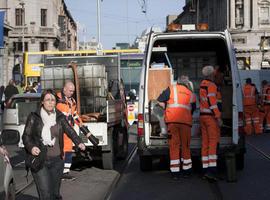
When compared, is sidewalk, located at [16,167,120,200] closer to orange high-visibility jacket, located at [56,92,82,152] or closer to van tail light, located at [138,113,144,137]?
orange high-visibility jacket, located at [56,92,82,152]

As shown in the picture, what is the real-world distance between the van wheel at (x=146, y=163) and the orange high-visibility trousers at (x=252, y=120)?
9.21 metres

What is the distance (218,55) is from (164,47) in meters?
1.74

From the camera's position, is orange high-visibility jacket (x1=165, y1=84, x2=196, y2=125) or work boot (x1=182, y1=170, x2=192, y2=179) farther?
work boot (x1=182, y1=170, x2=192, y2=179)

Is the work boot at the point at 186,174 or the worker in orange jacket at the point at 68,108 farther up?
the worker in orange jacket at the point at 68,108

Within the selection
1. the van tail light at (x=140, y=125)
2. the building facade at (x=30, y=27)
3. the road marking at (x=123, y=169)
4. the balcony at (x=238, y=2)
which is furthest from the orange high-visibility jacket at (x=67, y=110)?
the balcony at (x=238, y=2)

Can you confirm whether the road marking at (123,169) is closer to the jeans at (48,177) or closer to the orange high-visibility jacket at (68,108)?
the orange high-visibility jacket at (68,108)

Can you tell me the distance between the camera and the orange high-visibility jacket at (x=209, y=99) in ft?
34.6

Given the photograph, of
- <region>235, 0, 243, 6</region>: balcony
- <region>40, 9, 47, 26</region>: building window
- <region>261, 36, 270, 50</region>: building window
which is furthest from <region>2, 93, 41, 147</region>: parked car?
<region>235, 0, 243, 6</region>: balcony

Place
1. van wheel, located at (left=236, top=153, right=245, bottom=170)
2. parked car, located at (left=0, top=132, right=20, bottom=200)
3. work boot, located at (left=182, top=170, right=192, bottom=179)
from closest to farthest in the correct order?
parked car, located at (left=0, top=132, right=20, bottom=200) → work boot, located at (left=182, top=170, right=192, bottom=179) → van wheel, located at (left=236, top=153, right=245, bottom=170)

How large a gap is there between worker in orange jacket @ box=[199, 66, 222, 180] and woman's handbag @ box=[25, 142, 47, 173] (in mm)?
4310

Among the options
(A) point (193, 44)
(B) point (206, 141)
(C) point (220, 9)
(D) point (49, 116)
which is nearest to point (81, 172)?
(B) point (206, 141)

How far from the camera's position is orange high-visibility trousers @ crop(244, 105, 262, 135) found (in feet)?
66.9

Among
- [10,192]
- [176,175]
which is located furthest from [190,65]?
[10,192]

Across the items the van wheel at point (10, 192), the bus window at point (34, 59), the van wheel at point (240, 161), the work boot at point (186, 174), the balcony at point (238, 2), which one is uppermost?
the balcony at point (238, 2)
